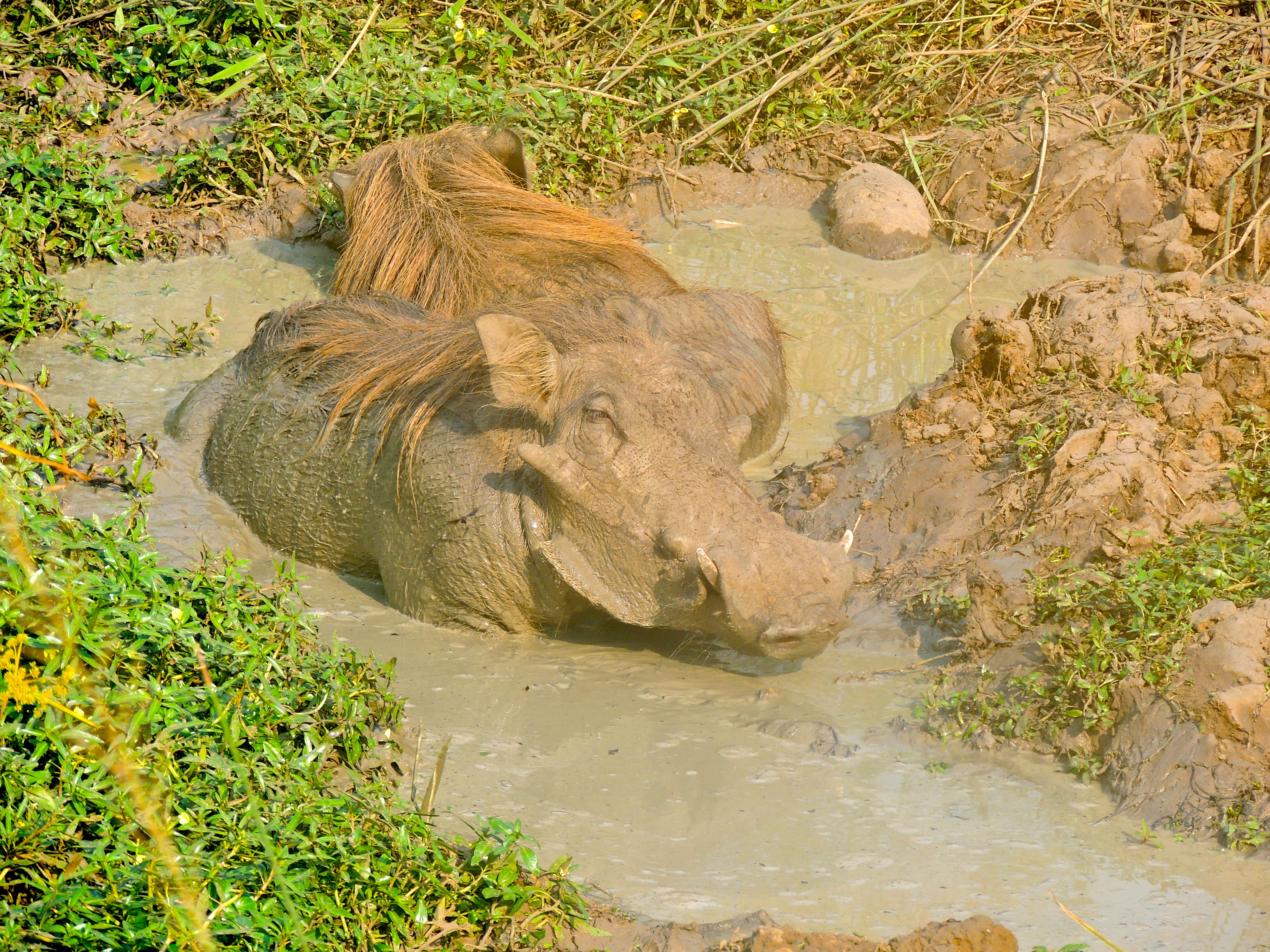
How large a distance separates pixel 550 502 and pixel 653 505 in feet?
1.24

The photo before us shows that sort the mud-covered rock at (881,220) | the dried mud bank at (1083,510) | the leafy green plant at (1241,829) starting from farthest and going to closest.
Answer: the mud-covered rock at (881,220) < the dried mud bank at (1083,510) < the leafy green plant at (1241,829)

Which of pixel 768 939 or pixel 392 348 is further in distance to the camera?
pixel 392 348

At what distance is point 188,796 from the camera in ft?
8.35

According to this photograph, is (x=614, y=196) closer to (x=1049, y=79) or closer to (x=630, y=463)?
(x=1049, y=79)

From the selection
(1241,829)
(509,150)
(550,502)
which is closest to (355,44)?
(509,150)

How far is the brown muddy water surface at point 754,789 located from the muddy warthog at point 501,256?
0.49 metres

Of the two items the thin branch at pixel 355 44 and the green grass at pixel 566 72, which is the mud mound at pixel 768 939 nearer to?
the green grass at pixel 566 72

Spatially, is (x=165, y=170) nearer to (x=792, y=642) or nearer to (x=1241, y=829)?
(x=792, y=642)

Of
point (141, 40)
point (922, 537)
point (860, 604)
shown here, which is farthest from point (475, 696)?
point (141, 40)

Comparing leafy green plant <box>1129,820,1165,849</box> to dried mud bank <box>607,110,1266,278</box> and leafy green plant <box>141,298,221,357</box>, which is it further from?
leafy green plant <box>141,298,221,357</box>

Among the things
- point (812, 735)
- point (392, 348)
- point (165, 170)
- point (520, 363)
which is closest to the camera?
point (812, 735)

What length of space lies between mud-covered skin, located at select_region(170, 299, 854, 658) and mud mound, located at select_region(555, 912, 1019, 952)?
1058 mm

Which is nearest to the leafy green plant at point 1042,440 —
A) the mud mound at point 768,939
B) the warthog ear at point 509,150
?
the mud mound at point 768,939

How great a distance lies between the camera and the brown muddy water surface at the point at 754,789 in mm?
2736
